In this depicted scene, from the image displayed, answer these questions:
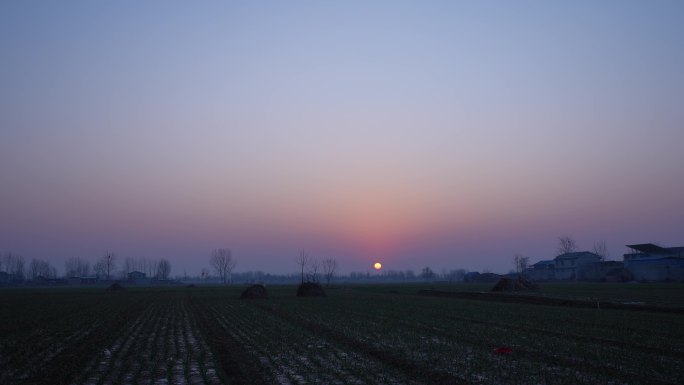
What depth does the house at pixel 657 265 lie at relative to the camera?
101812mm

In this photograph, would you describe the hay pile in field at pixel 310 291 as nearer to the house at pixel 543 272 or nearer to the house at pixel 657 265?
the house at pixel 657 265

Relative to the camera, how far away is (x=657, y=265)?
104188mm

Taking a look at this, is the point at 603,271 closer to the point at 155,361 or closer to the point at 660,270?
the point at 660,270

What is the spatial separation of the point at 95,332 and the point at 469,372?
827 inches

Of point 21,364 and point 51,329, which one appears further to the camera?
point 51,329

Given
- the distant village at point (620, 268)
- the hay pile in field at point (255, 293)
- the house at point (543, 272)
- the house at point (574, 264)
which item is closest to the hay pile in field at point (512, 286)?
the hay pile in field at point (255, 293)

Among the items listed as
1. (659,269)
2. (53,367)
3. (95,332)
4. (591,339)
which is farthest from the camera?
(659,269)

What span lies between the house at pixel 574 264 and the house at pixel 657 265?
13741mm

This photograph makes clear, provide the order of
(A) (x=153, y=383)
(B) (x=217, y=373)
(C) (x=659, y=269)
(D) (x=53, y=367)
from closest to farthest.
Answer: (A) (x=153, y=383) < (B) (x=217, y=373) < (D) (x=53, y=367) < (C) (x=659, y=269)

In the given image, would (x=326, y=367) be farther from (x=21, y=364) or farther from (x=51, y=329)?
(x=51, y=329)

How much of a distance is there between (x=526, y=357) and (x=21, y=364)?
54.2 feet

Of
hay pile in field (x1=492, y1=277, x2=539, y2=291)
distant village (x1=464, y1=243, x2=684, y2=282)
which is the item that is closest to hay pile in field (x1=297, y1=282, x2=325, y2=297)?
Answer: hay pile in field (x1=492, y1=277, x2=539, y2=291)

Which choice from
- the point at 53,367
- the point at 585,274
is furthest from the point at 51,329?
the point at 585,274

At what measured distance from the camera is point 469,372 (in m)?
15.2
